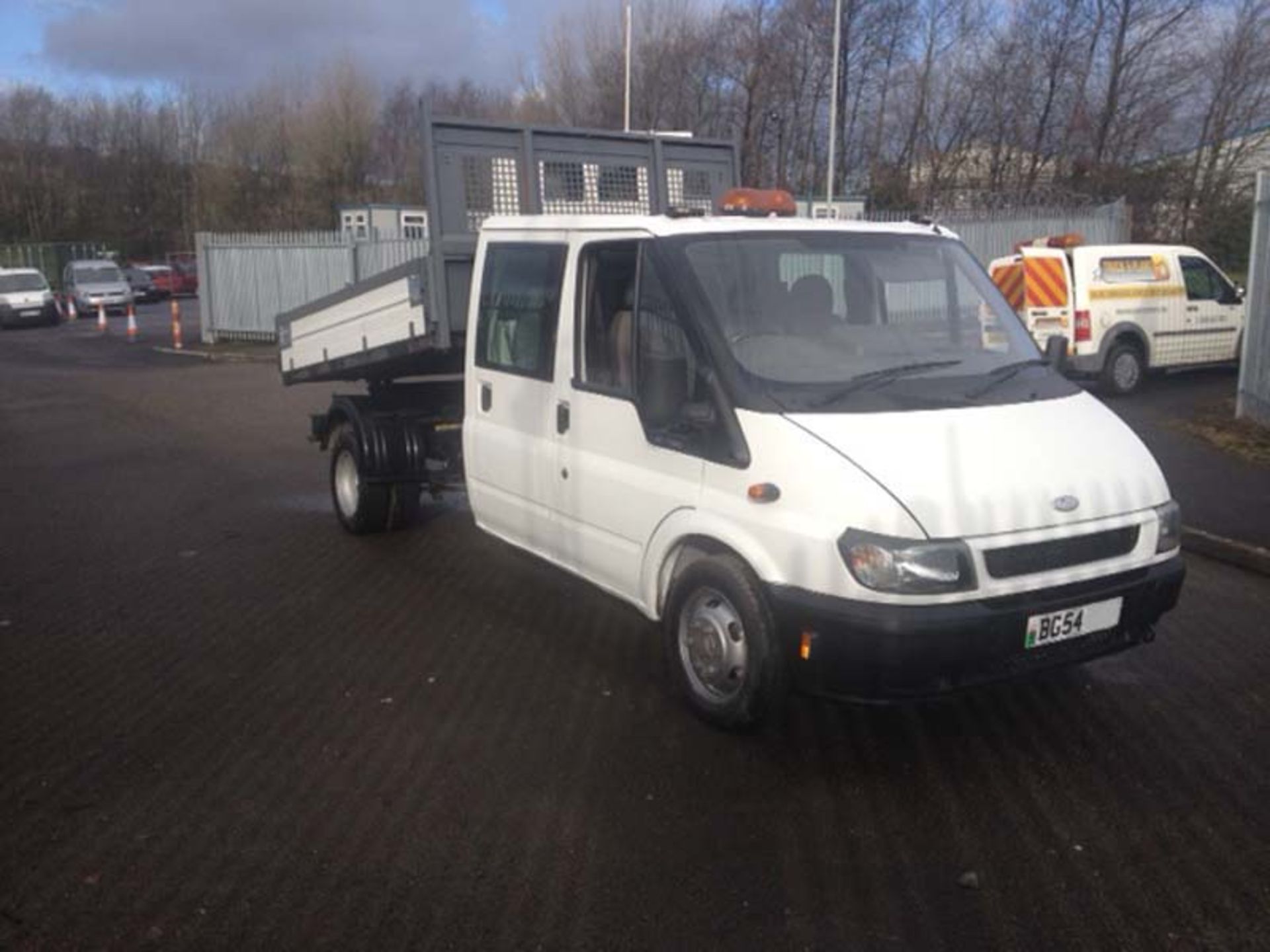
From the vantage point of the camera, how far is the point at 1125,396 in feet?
45.2

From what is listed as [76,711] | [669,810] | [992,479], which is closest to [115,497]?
[76,711]

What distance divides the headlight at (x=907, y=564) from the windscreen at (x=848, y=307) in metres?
0.82

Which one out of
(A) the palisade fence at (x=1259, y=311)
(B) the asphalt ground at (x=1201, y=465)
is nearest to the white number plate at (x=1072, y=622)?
(B) the asphalt ground at (x=1201, y=465)

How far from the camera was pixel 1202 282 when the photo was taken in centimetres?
1446

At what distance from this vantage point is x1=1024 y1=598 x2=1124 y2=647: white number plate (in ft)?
13.2

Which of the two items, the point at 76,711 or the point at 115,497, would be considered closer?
the point at 76,711

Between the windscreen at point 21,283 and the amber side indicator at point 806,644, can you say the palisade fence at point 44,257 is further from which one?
the amber side indicator at point 806,644

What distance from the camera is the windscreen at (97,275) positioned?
37.2 m

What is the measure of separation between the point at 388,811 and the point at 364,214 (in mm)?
36005

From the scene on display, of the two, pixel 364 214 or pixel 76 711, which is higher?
pixel 364 214

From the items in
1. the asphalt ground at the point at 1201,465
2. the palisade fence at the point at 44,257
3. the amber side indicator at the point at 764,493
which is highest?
the palisade fence at the point at 44,257

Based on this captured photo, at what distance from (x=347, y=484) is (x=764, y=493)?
4.51 metres

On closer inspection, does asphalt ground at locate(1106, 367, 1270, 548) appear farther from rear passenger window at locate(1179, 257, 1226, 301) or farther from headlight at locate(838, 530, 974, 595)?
headlight at locate(838, 530, 974, 595)

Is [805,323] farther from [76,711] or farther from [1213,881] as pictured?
[76,711]
